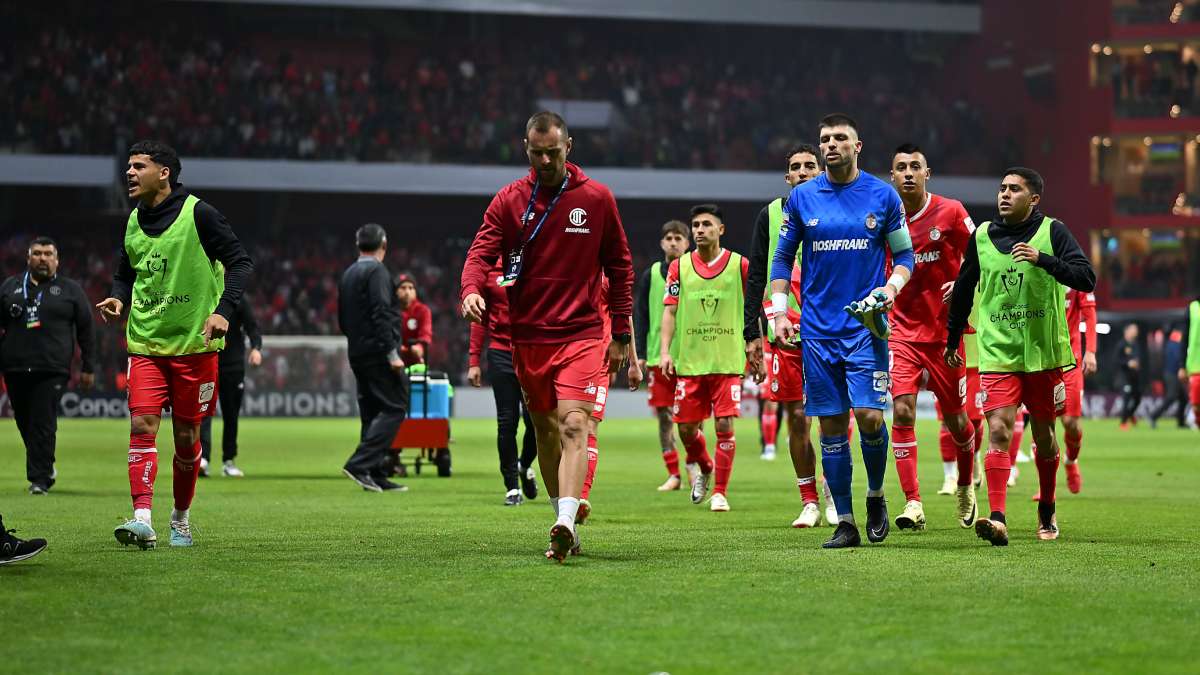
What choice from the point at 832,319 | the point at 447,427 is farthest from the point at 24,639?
the point at 447,427

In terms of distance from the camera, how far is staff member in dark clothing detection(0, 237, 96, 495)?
583 inches

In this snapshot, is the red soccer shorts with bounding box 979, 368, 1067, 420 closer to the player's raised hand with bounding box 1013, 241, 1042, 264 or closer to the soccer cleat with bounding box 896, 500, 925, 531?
the player's raised hand with bounding box 1013, 241, 1042, 264

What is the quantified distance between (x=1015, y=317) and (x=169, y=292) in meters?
5.06

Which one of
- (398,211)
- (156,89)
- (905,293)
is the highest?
(156,89)

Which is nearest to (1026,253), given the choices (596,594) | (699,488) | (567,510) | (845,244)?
(845,244)

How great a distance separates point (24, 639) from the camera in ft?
19.4

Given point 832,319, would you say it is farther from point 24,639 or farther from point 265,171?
point 265,171

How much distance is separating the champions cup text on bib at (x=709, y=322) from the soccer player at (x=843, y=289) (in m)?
3.50

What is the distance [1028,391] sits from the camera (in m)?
9.88

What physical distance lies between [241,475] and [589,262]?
9878 millimetres

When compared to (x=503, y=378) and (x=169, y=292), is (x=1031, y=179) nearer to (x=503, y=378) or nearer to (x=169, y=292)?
(x=503, y=378)

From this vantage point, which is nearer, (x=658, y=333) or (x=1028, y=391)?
(x=1028, y=391)

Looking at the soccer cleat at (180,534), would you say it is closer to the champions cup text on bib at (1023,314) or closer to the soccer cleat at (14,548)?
the soccer cleat at (14,548)

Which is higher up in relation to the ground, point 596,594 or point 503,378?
point 503,378
